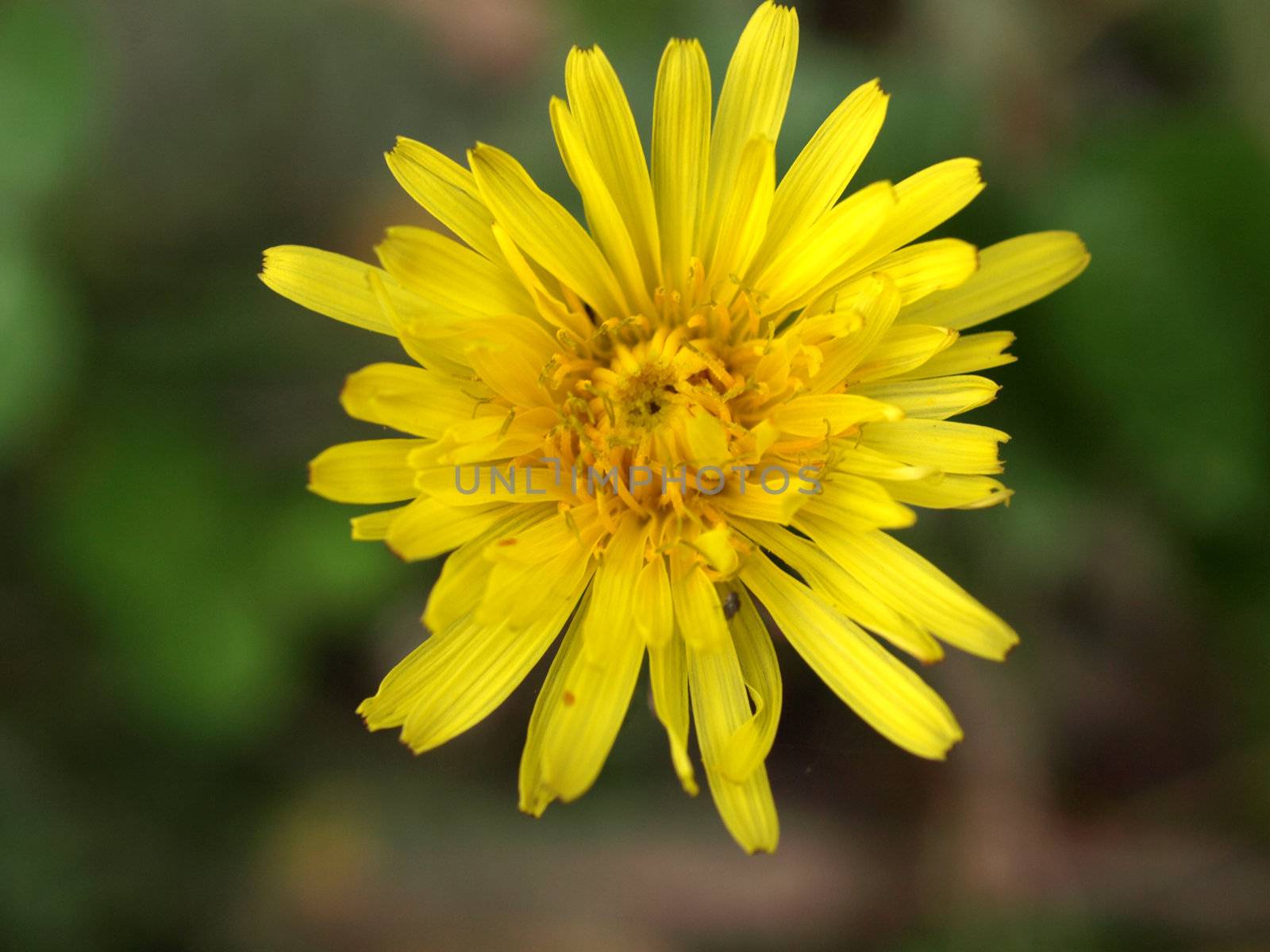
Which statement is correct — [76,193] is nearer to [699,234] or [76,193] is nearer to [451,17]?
[451,17]

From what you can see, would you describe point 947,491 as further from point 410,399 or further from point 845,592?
point 410,399

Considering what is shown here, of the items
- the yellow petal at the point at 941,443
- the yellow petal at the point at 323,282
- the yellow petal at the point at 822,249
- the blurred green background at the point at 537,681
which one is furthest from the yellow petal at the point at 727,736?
the blurred green background at the point at 537,681

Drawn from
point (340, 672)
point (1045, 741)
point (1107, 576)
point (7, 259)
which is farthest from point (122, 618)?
point (1107, 576)

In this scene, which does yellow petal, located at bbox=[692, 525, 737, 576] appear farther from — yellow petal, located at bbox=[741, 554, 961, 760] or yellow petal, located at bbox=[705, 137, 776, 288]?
yellow petal, located at bbox=[705, 137, 776, 288]

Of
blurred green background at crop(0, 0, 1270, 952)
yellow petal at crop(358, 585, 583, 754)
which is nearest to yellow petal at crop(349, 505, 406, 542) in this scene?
yellow petal at crop(358, 585, 583, 754)

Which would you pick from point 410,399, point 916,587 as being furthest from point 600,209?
point 916,587

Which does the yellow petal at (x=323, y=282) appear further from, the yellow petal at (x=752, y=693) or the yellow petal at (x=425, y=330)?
the yellow petal at (x=752, y=693)

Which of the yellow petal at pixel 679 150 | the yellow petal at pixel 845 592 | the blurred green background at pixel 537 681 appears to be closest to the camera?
the yellow petal at pixel 845 592

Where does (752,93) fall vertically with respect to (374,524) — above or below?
above
